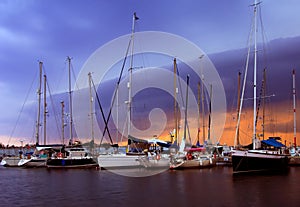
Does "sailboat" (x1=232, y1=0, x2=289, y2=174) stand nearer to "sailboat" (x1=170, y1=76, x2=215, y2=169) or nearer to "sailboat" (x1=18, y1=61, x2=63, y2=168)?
"sailboat" (x1=170, y1=76, x2=215, y2=169)

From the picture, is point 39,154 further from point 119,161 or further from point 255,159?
point 255,159

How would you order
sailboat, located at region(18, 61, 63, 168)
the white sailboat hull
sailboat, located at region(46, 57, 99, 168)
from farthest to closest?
sailboat, located at region(18, 61, 63, 168)
sailboat, located at region(46, 57, 99, 168)
the white sailboat hull

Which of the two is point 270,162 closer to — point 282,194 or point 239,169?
point 239,169

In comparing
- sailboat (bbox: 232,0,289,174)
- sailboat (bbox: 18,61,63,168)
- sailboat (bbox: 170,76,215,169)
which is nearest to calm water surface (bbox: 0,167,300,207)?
sailboat (bbox: 232,0,289,174)

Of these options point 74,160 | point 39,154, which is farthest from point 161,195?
point 39,154

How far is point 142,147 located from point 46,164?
19470 mm

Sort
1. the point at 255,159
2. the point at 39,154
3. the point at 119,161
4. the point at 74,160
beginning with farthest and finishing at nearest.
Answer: the point at 39,154, the point at 74,160, the point at 119,161, the point at 255,159

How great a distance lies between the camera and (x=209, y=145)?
73.5 metres

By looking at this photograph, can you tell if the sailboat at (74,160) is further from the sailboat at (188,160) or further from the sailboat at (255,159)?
the sailboat at (255,159)

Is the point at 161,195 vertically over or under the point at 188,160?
under

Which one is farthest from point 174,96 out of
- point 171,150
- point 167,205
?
point 167,205

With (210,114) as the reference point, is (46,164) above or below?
below

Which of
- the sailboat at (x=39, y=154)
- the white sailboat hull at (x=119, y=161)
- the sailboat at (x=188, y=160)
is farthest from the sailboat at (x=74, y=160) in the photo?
the sailboat at (x=188, y=160)

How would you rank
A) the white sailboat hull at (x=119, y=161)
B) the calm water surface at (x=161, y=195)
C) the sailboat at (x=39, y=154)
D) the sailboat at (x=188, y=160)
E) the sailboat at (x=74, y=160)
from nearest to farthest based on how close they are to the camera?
the calm water surface at (x=161, y=195) < the white sailboat hull at (x=119, y=161) < the sailboat at (x=188, y=160) < the sailboat at (x=74, y=160) < the sailboat at (x=39, y=154)
